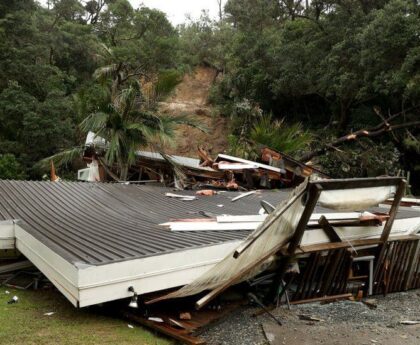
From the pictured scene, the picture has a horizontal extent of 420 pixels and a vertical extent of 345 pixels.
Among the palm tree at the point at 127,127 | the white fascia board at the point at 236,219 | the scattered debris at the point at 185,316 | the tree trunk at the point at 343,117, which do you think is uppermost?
the tree trunk at the point at 343,117

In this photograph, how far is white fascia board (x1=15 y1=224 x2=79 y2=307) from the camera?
3.66m

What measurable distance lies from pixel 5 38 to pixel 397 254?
20.6 metres

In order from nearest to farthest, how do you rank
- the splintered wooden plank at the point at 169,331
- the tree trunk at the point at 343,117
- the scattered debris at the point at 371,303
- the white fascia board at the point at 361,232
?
1. the splintered wooden plank at the point at 169,331
2. the white fascia board at the point at 361,232
3. the scattered debris at the point at 371,303
4. the tree trunk at the point at 343,117

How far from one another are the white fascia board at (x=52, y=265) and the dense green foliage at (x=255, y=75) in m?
6.80

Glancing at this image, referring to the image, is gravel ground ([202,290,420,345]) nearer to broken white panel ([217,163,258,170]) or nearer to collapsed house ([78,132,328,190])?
collapsed house ([78,132,328,190])

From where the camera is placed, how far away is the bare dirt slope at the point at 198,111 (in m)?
28.4

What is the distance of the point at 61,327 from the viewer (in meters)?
3.89

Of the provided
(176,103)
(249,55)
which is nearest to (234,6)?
(249,55)

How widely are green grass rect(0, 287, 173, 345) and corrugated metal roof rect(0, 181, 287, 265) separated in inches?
25.6

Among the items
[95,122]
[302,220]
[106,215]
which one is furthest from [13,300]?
[95,122]

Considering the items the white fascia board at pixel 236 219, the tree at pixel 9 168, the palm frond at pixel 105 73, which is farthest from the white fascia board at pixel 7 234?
the tree at pixel 9 168

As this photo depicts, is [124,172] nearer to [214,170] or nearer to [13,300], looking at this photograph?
[214,170]

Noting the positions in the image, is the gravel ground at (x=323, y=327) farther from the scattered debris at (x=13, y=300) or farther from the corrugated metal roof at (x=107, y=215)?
the scattered debris at (x=13, y=300)

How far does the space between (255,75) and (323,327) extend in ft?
72.3
